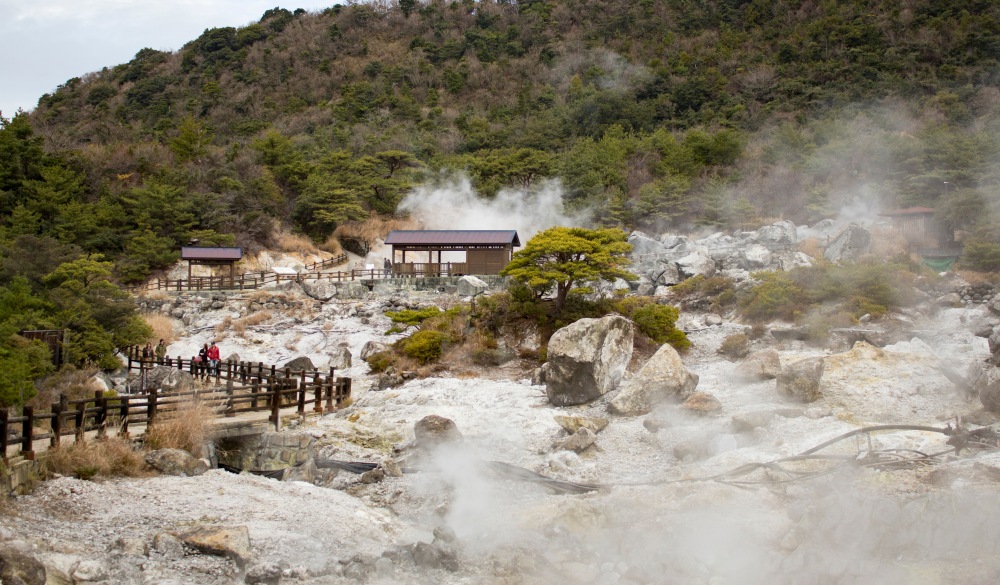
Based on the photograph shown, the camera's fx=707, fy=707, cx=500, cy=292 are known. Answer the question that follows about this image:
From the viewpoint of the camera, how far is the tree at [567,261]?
70.1 feet

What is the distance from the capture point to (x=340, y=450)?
→ 1370 cm

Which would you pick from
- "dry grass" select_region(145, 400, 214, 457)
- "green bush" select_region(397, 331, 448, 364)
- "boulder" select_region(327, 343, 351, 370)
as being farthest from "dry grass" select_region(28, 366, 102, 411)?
"green bush" select_region(397, 331, 448, 364)

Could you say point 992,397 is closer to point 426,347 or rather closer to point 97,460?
point 426,347

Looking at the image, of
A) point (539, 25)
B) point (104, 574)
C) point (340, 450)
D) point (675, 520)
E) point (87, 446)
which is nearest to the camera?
point (104, 574)

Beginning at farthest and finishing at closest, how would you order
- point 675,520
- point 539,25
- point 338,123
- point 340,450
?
point 539,25, point 338,123, point 340,450, point 675,520

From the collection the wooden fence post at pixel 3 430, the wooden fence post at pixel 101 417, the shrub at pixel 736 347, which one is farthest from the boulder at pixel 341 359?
the wooden fence post at pixel 3 430

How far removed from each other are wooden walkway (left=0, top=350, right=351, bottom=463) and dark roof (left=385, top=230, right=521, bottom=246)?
16.8m

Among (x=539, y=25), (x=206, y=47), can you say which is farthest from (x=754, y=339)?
(x=206, y=47)

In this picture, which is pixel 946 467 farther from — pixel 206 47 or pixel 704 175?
pixel 206 47

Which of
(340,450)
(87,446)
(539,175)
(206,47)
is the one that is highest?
(206,47)

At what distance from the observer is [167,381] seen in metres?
18.3

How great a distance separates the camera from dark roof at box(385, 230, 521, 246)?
36.4 metres

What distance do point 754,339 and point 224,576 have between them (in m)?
16.7

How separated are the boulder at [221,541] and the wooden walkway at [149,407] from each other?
2.84 meters
